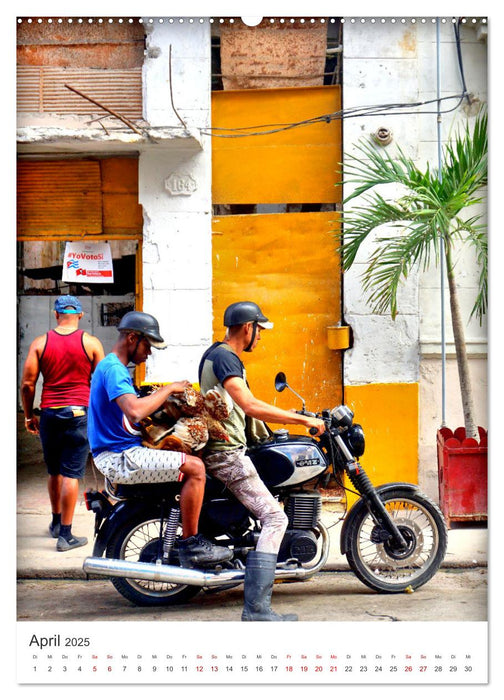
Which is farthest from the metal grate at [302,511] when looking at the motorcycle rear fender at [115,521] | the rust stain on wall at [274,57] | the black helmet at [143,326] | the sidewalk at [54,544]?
the rust stain on wall at [274,57]

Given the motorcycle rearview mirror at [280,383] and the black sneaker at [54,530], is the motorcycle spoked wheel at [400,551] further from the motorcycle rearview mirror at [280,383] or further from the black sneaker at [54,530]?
the black sneaker at [54,530]

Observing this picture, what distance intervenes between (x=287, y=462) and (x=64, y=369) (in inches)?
77.7

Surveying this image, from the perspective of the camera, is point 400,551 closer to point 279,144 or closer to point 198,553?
point 198,553

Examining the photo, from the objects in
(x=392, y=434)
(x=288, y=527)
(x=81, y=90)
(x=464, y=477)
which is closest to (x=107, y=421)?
(x=288, y=527)

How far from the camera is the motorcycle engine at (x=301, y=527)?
4613mm

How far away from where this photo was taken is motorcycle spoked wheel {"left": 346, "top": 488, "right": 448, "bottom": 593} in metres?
4.80

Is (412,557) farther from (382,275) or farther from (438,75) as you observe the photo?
(438,75)

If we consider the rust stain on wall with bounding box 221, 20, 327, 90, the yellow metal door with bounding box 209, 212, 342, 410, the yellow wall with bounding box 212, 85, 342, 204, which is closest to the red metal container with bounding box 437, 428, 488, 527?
the yellow metal door with bounding box 209, 212, 342, 410

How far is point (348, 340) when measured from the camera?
22.1 ft

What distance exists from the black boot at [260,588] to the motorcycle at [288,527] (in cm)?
16

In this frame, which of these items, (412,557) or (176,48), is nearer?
(412,557)
